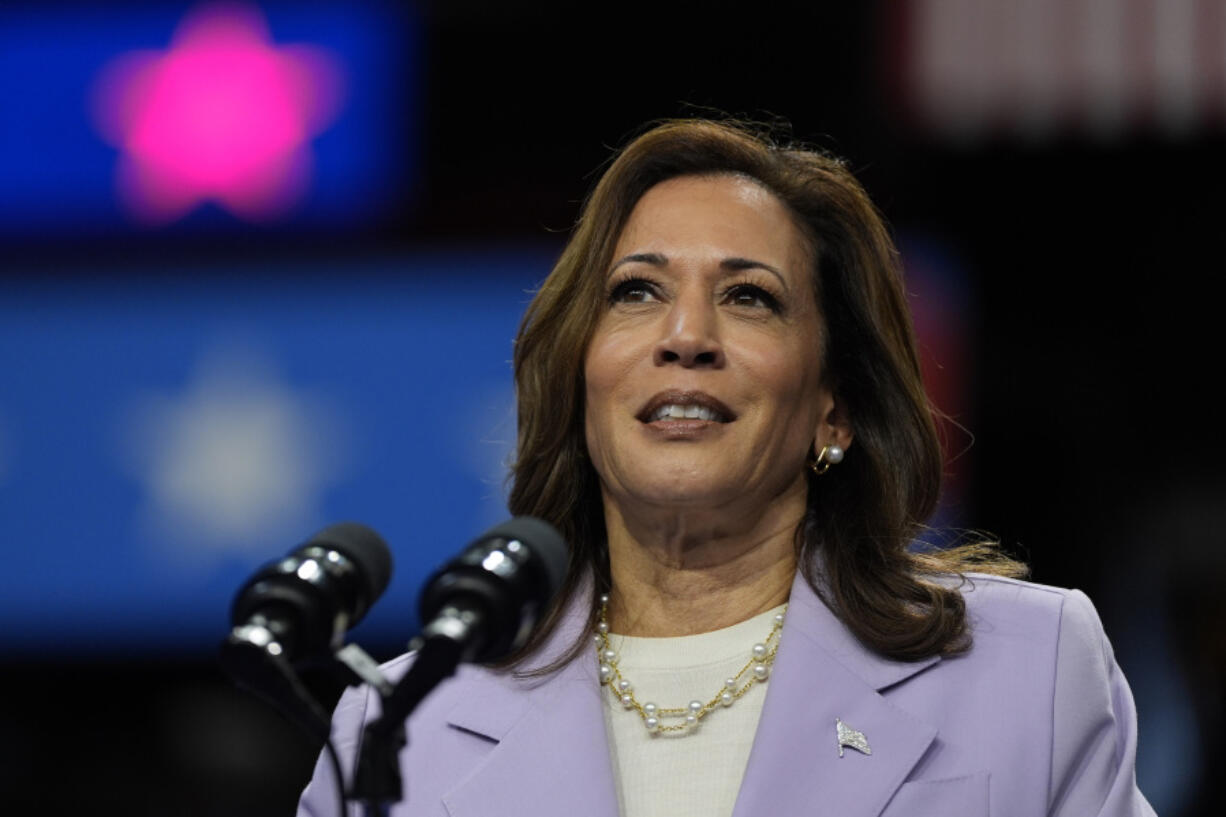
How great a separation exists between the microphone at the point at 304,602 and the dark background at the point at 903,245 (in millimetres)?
3320

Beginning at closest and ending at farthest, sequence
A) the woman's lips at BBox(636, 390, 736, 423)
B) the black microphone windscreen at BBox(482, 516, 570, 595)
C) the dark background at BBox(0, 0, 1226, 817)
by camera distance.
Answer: the black microphone windscreen at BBox(482, 516, 570, 595) → the woman's lips at BBox(636, 390, 736, 423) → the dark background at BBox(0, 0, 1226, 817)

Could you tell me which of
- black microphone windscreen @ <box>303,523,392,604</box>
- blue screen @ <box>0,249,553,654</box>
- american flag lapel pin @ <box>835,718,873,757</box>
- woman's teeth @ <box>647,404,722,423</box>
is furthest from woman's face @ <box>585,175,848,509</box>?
→ blue screen @ <box>0,249,553,654</box>

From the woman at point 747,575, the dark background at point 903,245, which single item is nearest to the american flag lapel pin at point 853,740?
the woman at point 747,575

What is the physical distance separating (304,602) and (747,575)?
1.05 metres

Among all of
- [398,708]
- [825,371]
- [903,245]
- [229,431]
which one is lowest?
[229,431]

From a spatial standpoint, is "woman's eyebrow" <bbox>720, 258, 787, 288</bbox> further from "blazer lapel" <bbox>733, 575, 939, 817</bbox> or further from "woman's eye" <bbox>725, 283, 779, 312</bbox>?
"blazer lapel" <bbox>733, 575, 939, 817</bbox>

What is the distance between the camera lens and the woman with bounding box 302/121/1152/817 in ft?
7.29

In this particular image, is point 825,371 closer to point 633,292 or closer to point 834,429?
point 834,429

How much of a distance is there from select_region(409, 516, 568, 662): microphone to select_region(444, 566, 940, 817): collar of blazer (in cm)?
70

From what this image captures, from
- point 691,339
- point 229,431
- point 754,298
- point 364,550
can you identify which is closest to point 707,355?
point 691,339

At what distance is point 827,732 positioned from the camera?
2252 mm

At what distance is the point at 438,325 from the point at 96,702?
161 cm

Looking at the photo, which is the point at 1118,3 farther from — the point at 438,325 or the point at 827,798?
the point at 827,798

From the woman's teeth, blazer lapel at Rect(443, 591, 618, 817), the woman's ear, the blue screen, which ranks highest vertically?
the woman's teeth
